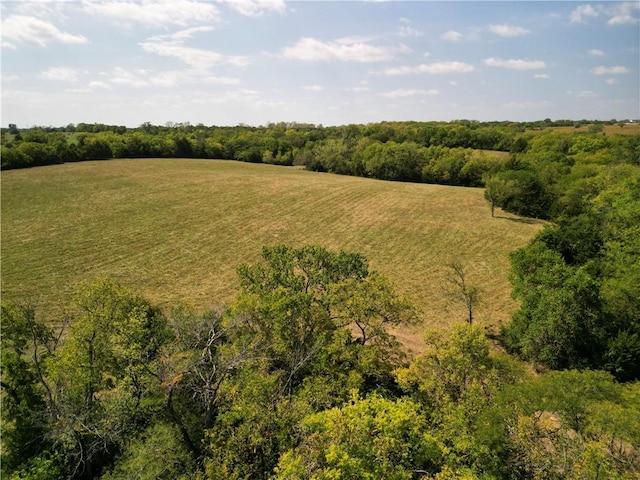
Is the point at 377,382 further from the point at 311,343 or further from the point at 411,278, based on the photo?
the point at 411,278

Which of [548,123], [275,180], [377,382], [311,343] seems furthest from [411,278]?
[548,123]

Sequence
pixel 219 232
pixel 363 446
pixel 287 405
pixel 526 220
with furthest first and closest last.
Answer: pixel 526 220
pixel 219 232
pixel 287 405
pixel 363 446

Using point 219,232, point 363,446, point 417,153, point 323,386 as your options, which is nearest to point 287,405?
point 323,386

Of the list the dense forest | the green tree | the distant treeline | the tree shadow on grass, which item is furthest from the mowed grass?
the green tree

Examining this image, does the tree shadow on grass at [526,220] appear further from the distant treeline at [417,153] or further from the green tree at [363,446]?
the green tree at [363,446]

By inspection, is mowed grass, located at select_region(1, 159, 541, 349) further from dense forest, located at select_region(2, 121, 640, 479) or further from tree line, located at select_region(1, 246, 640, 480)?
tree line, located at select_region(1, 246, 640, 480)

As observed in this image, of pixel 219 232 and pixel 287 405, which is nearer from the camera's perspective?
pixel 287 405

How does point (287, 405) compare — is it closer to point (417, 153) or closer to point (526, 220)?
point (526, 220)
